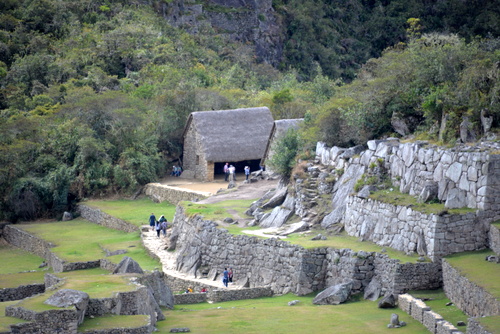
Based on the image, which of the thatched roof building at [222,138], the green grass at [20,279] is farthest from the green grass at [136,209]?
the green grass at [20,279]

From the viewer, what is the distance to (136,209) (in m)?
45.7

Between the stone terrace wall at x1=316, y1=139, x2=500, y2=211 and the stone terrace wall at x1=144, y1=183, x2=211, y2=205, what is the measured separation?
522 inches

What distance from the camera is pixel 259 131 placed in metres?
51.2

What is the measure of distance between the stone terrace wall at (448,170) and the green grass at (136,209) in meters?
14.0

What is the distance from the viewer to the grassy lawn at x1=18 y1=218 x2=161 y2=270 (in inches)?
1438

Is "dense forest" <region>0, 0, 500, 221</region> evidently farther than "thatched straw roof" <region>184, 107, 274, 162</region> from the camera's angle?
No

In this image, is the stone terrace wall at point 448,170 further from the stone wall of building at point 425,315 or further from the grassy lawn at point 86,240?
the grassy lawn at point 86,240

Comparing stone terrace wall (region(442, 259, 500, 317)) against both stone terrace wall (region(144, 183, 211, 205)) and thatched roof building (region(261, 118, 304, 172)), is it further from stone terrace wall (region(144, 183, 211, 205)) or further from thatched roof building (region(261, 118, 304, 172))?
thatched roof building (region(261, 118, 304, 172))

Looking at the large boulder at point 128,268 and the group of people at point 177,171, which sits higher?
the group of people at point 177,171

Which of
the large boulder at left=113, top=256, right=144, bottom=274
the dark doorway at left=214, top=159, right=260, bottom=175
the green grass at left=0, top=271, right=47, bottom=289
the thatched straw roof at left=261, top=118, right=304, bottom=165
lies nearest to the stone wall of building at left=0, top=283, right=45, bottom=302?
the green grass at left=0, top=271, right=47, bottom=289

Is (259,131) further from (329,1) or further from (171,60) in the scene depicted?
(329,1)

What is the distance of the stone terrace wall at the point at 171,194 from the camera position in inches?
1715

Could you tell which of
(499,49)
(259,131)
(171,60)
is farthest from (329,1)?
(499,49)

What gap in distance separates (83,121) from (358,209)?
24.9 meters
